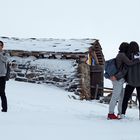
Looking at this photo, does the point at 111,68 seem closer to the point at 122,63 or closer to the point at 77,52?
the point at 122,63

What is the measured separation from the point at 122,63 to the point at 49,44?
1459 centimetres

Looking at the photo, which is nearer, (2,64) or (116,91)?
(116,91)

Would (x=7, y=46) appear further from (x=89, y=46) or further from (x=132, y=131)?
(x=132, y=131)

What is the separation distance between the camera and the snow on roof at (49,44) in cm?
2152

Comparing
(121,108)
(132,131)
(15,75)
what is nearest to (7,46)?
(15,75)

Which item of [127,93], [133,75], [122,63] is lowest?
[127,93]

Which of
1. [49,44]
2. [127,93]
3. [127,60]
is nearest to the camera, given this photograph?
[127,60]

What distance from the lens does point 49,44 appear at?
75.1 feet

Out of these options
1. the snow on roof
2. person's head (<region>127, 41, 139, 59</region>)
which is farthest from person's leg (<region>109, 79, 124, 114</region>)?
the snow on roof

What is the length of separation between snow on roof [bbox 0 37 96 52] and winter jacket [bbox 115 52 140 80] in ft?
40.9

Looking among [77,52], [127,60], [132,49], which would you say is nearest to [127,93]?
[127,60]

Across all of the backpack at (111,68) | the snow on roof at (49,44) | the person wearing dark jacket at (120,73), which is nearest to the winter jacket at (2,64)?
the backpack at (111,68)

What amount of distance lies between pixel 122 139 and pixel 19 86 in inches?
496

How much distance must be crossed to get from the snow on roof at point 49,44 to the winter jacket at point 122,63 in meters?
12.5
